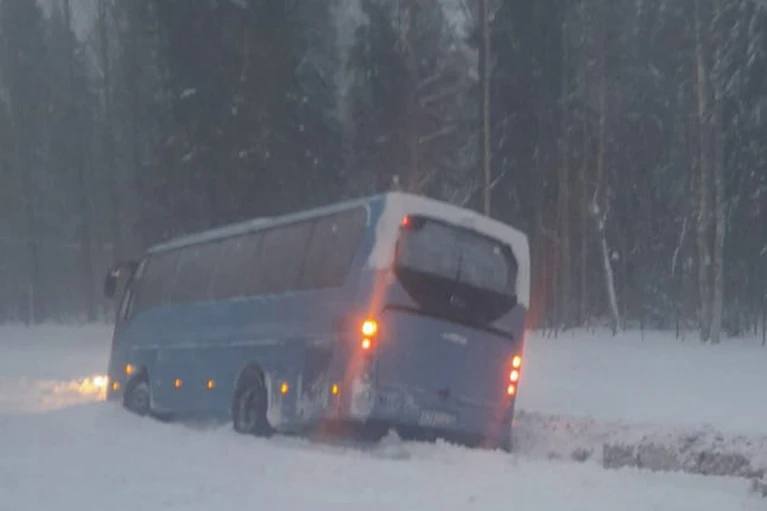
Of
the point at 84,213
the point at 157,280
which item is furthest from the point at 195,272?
the point at 84,213

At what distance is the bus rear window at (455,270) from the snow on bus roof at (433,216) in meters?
0.09

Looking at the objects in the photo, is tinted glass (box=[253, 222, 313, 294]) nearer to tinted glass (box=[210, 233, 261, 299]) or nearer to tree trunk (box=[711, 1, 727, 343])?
tinted glass (box=[210, 233, 261, 299])

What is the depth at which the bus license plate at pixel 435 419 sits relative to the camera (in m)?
15.7

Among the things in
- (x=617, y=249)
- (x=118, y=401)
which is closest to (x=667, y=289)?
(x=617, y=249)

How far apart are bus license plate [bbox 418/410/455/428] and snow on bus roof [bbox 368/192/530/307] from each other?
1.80m

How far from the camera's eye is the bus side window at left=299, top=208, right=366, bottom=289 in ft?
51.3

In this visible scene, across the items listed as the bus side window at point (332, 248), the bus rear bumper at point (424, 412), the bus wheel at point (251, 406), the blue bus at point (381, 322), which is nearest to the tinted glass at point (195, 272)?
the blue bus at point (381, 322)

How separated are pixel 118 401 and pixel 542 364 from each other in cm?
930

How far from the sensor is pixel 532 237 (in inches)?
1699

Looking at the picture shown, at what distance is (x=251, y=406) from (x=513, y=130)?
24988 millimetres

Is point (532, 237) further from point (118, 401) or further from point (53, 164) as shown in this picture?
point (53, 164)

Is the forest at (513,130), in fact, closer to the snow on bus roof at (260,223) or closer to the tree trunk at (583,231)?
the tree trunk at (583,231)

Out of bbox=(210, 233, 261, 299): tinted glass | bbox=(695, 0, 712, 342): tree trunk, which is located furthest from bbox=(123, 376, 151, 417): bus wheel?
bbox=(695, 0, 712, 342): tree trunk

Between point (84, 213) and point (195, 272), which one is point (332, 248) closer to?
point (195, 272)
